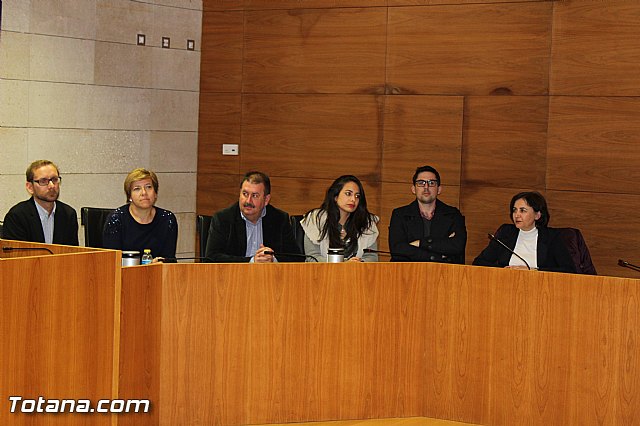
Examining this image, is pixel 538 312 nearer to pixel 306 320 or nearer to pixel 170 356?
pixel 306 320

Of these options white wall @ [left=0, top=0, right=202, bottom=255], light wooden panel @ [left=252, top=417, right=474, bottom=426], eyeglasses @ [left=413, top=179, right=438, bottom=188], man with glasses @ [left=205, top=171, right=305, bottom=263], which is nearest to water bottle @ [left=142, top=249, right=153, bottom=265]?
man with glasses @ [left=205, top=171, right=305, bottom=263]

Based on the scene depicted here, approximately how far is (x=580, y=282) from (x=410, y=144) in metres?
2.94

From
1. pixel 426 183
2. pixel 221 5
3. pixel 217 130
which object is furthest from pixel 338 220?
pixel 221 5

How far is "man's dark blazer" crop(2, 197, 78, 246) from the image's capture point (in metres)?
5.85

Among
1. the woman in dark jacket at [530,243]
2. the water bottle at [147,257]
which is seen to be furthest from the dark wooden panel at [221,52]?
the water bottle at [147,257]

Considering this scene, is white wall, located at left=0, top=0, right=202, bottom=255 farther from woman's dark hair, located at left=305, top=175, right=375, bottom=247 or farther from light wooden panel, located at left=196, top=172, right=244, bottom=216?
woman's dark hair, located at left=305, top=175, right=375, bottom=247

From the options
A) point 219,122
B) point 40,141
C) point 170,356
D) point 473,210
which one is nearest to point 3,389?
point 170,356

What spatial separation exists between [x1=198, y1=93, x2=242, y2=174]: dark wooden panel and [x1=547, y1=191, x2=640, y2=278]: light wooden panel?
2.49m

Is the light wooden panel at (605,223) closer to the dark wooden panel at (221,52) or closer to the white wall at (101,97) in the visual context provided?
the dark wooden panel at (221,52)

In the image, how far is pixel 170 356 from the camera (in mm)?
4844

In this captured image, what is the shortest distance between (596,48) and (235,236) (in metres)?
2.65

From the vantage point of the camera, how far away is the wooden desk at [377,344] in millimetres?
4828

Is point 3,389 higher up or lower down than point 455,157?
lower down

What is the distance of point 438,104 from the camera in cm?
757
